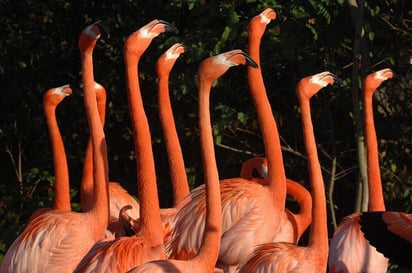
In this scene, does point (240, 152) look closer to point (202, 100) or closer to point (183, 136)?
point (183, 136)

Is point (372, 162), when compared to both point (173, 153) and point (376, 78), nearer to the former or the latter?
point (376, 78)

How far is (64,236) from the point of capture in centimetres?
633

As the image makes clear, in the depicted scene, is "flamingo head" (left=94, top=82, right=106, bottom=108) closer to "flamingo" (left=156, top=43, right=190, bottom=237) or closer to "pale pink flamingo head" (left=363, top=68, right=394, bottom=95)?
"flamingo" (left=156, top=43, right=190, bottom=237)

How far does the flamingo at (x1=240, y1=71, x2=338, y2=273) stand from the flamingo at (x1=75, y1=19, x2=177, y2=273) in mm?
546

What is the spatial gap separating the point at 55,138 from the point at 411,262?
2.79 meters

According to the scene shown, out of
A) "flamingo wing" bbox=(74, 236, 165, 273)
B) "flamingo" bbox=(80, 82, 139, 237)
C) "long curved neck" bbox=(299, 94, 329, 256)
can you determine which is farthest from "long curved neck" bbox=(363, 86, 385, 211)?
"flamingo wing" bbox=(74, 236, 165, 273)

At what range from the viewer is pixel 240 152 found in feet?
31.4

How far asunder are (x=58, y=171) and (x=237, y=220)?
147cm

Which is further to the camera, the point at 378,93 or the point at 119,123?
the point at 119,123

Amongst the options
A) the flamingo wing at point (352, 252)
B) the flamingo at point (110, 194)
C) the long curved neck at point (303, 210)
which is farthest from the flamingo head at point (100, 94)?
the flamingo wing at point (352, 252)

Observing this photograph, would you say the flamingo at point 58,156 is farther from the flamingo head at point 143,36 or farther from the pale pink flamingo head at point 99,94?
the flamingo head at point 143,36

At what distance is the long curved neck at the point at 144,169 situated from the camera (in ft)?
19.7

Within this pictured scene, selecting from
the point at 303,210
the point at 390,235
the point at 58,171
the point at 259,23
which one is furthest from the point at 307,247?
the point at 58,171

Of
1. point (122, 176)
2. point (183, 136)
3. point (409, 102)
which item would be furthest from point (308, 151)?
point (122, 176)
